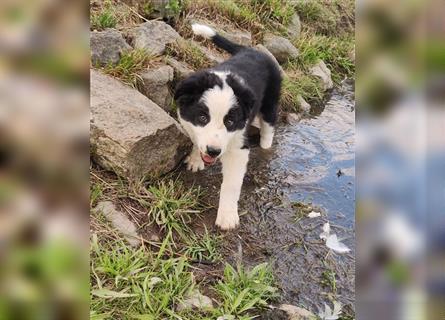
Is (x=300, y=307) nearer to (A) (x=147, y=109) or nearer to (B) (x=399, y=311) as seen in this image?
(A) (x=147, y=109)

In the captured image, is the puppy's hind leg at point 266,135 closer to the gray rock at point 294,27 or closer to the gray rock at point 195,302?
the gray rock at point 195,302

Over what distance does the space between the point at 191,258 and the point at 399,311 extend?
252 cm

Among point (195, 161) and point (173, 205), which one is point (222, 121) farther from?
point (173, 205)

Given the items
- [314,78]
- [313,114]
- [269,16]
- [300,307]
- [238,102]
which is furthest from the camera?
[269,16]

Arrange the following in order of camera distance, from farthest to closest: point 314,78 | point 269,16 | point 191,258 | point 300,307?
point 269,16, point 314,78, point 191,258, point 300,307

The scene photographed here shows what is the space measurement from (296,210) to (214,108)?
3.60 feet

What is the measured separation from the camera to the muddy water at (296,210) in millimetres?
2998

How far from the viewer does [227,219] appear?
11.2 ft

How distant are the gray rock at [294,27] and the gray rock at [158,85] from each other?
381 centimetres

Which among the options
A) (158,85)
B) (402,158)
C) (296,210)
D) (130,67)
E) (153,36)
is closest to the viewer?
(402,158)

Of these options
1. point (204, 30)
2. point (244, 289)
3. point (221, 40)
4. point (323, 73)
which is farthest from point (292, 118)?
point (244, 289)

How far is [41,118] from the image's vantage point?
1.74 ft

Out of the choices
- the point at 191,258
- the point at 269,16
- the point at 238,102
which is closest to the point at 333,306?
the point at 191,258

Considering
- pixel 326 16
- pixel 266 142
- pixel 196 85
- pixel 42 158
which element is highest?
pixel 42 158
